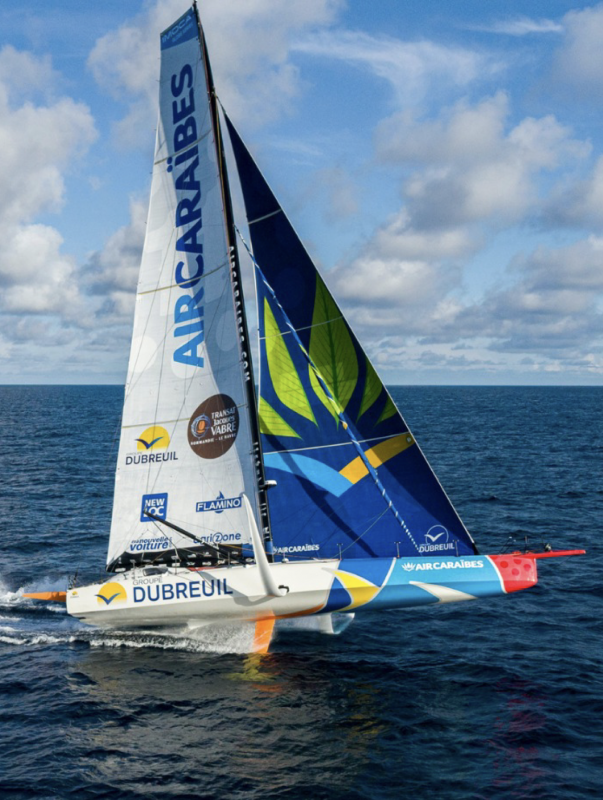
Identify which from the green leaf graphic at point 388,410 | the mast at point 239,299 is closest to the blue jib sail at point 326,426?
the green leaf graphic at point 388,410

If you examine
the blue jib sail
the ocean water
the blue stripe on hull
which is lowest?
the ocean water

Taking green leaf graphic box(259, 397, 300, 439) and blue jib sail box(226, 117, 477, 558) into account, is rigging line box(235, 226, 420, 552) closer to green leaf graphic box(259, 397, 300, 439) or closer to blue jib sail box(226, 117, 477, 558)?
blue jib sail box(226, 117, 477, 558)

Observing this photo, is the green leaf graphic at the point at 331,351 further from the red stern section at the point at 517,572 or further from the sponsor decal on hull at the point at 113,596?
the sponsor decal on hull at the point at 113,596

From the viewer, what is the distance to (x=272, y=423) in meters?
17.5

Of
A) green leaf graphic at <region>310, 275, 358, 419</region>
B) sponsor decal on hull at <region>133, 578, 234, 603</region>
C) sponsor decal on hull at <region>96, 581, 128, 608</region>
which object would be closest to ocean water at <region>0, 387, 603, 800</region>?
sponsor decal on hull at <region>96, 581, 128, 608</region>

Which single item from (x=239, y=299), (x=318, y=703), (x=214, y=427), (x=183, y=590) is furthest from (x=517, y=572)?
(x=239, y=299)

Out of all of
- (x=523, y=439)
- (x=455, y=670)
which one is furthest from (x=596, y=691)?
(x=523, y=439)

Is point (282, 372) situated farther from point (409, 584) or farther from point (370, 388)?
point (409, 584)

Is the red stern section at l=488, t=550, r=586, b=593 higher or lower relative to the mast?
lower

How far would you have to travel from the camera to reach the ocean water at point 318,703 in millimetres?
12148

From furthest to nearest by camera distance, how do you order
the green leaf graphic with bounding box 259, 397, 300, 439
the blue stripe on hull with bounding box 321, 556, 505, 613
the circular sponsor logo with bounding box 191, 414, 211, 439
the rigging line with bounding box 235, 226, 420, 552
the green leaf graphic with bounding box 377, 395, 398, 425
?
the green leaf graphic with bounding box 259, 397, 300, 439
the circular sponsor logo with bounding box 191, 414, 211, 439
the rigging line with bounding box 235, 226, 420, 552
the green leaf graphic with bounding box 377, 395, 398, 425
the blue stripe on hull with bounding box 321, 556, 505, 613

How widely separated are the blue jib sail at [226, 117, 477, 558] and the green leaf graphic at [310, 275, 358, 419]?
0.08 ft

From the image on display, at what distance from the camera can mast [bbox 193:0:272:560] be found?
54.3 feet

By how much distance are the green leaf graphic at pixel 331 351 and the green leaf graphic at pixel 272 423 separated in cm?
113
